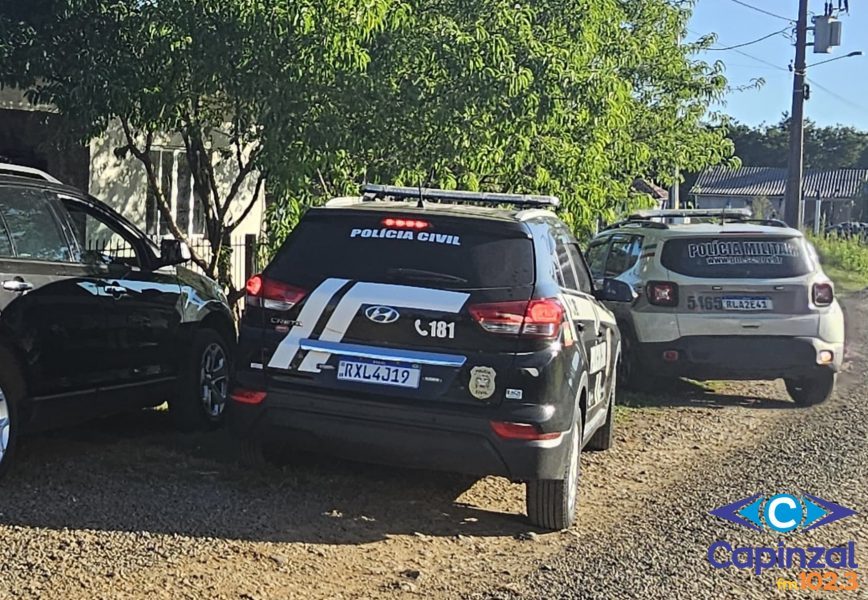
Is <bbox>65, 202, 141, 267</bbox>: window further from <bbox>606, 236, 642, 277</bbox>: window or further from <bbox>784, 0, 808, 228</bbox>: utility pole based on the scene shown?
<bbox>784, 0, 808, 228</bbox>: utility pole

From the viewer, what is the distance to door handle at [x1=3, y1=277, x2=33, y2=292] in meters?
5.91

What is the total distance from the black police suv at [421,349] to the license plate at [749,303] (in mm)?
4089

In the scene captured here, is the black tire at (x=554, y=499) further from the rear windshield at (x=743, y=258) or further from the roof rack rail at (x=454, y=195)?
the rear windshield at (x=743, y=258)

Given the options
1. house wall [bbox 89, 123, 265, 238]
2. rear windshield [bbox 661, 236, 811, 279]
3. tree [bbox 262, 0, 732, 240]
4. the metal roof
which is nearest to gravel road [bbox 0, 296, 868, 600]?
rear windshield [bbox 661, 236, 811, 279]

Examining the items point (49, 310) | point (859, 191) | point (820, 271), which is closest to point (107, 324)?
point (49, 310)

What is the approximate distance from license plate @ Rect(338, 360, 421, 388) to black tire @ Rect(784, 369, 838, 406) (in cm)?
567

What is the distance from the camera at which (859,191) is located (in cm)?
6825

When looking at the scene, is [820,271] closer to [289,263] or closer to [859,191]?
[289,263]

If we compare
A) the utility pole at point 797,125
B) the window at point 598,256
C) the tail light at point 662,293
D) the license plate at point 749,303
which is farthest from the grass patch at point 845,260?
the tail light at point 662,293

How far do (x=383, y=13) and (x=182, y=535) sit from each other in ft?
13.9

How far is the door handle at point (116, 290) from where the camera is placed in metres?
6.79

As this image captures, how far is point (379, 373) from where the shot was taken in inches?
224

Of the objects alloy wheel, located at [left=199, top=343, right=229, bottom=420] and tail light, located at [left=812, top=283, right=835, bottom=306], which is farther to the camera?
tail light, located at [left=812, top=283, right=835, bottom=306]
